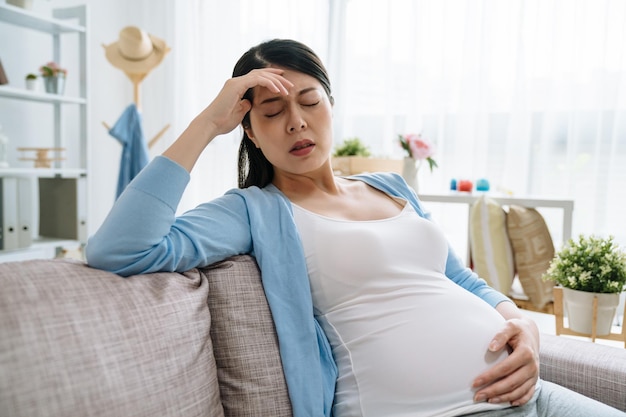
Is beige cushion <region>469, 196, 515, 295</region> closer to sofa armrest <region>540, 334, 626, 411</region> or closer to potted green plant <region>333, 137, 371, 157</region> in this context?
potted green plant <region>333, 137, 371, 157</region>

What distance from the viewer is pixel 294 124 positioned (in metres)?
1.13

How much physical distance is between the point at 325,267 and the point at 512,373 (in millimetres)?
396

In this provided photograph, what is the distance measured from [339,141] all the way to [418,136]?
41.6 inches

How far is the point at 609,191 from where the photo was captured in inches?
106

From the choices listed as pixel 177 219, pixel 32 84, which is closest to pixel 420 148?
pixel 177 219

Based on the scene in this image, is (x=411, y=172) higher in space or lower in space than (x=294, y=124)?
lower

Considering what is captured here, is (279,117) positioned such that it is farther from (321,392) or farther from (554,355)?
(554,355)

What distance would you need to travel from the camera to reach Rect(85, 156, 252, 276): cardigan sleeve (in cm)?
84

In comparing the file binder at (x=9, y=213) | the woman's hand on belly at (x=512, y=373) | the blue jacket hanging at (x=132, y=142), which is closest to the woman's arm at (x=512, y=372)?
the woman's hand on belly at (x=512, y=373)

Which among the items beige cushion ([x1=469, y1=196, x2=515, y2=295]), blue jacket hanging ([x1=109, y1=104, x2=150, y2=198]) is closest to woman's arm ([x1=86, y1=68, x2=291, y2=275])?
beige cushion ([x1=469, y1=196, x2=515, y2=295])

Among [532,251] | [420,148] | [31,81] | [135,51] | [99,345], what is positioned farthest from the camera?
[135,51]

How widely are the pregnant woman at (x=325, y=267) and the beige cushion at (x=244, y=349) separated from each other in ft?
0.08

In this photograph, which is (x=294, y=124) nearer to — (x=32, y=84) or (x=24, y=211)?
(x=24, y=211)

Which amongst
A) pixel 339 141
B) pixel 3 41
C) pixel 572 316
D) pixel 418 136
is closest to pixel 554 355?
pixel 572 316
